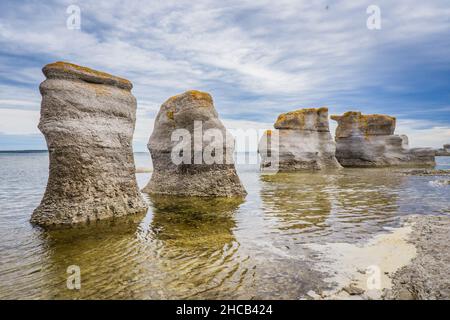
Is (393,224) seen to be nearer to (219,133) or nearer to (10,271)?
(219,133)

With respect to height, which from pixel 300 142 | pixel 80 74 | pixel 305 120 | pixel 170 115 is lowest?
pixel 300 142

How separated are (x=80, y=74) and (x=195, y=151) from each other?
6.18 m

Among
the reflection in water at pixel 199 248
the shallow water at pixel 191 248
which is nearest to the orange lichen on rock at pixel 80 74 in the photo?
the shallow water at pixel 191 248

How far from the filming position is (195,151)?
14969mm

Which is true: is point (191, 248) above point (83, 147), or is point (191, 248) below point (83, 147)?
below

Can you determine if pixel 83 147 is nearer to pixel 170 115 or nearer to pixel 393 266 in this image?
pixel 170 115

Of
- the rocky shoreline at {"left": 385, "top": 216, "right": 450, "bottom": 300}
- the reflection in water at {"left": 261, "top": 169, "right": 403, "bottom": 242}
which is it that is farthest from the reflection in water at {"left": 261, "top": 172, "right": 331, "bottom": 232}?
the rocky shoreline at {"left": 385, "top": 216, "right": 450, "bottom": 300}

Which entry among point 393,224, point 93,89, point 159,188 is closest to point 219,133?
point 159,188

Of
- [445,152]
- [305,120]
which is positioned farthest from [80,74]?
[445,152]

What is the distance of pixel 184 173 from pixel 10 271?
979 cm

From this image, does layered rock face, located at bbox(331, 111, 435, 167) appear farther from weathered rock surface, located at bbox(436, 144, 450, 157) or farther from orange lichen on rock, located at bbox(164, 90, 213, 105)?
weathered rock surface, located at bbox(436, 144, 450, 157)

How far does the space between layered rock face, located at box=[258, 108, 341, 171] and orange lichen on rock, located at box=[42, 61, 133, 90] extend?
89.8 feet

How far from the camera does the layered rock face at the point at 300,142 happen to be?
1459 inches

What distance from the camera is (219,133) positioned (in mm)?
15336
